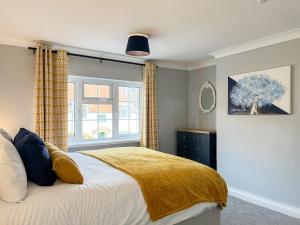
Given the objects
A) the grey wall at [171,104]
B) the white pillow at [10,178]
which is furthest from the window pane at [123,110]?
the white pillow at [10,178]

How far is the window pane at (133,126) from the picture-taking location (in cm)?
462

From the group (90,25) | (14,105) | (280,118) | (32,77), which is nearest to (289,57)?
(280,118)

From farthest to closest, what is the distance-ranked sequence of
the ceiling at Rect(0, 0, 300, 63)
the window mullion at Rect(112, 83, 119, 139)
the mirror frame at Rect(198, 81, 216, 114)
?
1. the mirror frame at Rect(198, 81, 216, 114)
2. the window mullion at Rect(112, 83, 119, 139)
3. the ceiling at Rect(0, 0, 300, 63)

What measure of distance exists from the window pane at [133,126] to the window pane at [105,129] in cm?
43

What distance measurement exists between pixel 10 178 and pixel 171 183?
1227mm

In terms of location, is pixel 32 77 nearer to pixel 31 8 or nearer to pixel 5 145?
pixel 31 8

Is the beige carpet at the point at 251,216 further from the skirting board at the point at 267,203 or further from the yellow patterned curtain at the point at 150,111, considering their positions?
the yellow patterned curtain at the point at 150,111

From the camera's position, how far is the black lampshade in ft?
9.48

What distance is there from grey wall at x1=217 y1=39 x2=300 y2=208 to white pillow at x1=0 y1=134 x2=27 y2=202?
3076 mm

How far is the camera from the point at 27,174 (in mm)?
1763

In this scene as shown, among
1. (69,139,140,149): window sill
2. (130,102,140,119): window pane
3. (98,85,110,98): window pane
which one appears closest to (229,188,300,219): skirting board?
(69,139,140,149): window sill

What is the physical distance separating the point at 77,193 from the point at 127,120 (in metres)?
2.94

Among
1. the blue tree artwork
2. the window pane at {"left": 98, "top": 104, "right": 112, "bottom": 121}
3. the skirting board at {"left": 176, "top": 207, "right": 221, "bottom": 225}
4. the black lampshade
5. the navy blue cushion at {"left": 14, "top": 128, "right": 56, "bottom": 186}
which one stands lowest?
the skirting board at {"left": 176, "top": 207, "right": 221, "bottom": 225}

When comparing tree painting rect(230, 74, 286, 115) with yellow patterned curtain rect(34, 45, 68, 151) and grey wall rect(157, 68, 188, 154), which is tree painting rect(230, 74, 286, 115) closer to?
grey wall rect(157, 68, 188, 154)
